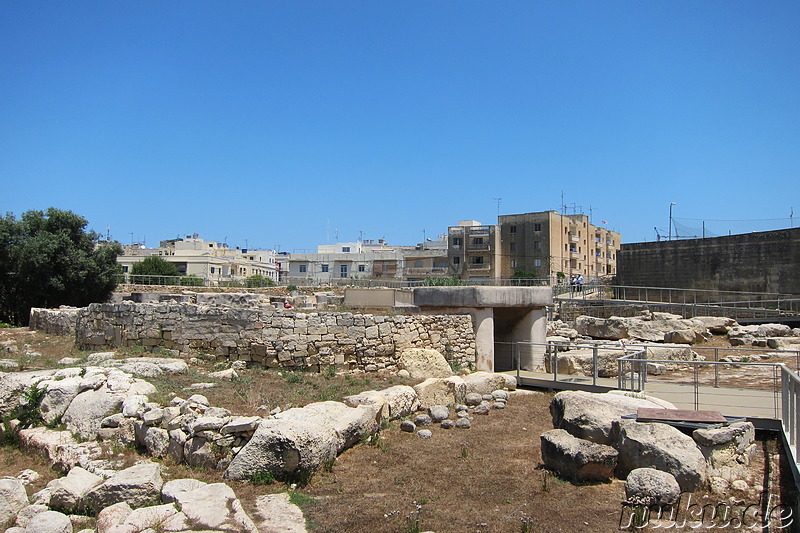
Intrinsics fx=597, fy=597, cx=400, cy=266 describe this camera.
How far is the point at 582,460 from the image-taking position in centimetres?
711

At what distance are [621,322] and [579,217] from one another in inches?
2086

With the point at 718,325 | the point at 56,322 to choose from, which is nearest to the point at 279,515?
the point at 56,322

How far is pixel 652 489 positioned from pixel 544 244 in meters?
60.7

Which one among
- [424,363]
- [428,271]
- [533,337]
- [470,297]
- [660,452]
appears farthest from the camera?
[428,271]

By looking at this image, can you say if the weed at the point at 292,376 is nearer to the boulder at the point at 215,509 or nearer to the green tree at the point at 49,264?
the boulder at the point at 215,509

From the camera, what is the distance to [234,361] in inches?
540

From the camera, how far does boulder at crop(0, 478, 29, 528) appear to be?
630cm

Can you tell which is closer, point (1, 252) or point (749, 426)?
point (749, 426)

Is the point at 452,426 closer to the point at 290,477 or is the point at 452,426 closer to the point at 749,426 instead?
the point at 290,477

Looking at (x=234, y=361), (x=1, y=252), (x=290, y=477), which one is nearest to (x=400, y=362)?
(x=234, y=361)

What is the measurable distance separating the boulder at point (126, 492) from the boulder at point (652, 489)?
5063 millimetres

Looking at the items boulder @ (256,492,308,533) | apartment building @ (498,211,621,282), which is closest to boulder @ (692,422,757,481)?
boulder @ (256,492,308,533)

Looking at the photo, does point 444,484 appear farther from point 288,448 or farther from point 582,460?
point 288,448

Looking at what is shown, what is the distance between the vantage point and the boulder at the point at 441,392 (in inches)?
445
